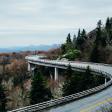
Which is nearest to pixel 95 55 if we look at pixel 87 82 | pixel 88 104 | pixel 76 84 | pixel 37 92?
pixel 87 82

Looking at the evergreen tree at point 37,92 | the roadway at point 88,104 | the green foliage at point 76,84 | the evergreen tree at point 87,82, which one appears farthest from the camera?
the evergreen tree at point 87,82

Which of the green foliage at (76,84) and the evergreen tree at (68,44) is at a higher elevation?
the evergreen tree at (68,44)

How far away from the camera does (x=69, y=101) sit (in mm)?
33125

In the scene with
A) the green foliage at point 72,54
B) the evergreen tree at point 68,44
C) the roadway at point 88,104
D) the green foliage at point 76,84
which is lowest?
the green foliage at point 76,84

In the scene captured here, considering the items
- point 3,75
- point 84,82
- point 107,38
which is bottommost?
point 3,75

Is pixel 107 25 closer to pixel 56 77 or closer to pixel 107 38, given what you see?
pixel 107 38

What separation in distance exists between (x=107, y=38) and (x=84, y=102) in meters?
64.9

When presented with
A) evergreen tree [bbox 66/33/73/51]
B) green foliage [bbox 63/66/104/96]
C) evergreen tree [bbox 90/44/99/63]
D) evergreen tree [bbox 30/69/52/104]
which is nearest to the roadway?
evergreen tree [bbox 30/69/52/104]

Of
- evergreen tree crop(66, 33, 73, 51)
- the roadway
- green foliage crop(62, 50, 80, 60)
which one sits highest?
evergreen tree crop(66, 33, 73, 51)

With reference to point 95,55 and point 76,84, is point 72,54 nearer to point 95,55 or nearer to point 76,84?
point 95,55

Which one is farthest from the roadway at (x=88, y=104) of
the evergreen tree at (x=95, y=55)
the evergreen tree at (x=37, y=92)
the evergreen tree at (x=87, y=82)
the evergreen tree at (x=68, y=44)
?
the evergreen tree at (x=68, y=44)

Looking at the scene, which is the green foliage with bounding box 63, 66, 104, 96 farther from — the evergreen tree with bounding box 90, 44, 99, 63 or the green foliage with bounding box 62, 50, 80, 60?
the green foliage with bounding box 62, 50, 80, 60

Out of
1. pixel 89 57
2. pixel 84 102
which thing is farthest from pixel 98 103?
pixel 89 57

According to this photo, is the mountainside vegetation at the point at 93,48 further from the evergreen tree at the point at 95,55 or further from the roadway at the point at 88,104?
the roadway at the point at 88,104
